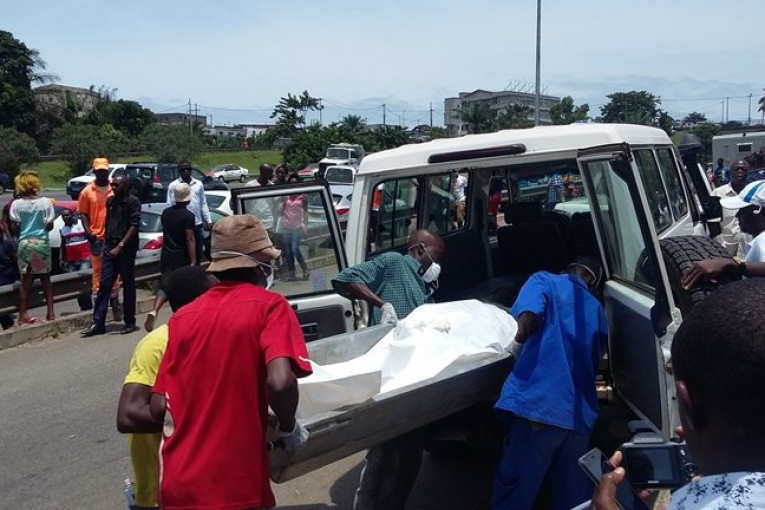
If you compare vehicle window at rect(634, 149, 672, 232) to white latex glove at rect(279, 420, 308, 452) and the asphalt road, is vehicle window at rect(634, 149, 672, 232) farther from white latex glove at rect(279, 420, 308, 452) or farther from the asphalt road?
white latex glove at rect(279, 420, 308, 452)

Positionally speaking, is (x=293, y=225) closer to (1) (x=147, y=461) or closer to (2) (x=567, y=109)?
(1) (x=147, y=461)

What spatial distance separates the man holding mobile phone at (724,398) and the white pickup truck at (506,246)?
1839 mm

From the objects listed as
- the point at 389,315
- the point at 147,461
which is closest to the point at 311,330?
the point at 389,315

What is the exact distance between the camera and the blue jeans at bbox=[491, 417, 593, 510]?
3.74 meters

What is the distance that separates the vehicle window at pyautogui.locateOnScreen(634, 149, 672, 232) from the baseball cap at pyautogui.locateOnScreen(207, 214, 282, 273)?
2906 mm

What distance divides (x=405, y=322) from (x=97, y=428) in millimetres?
3332

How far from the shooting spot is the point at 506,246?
6965mm

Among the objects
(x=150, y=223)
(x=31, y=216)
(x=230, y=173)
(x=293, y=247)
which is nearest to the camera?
(x=293, y=247)

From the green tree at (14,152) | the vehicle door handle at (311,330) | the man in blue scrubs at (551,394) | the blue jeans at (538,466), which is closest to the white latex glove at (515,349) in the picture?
the man in blue scrubs at (551,394)

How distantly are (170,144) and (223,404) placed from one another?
51.7 m

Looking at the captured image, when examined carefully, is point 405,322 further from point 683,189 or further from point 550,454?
point 683,189

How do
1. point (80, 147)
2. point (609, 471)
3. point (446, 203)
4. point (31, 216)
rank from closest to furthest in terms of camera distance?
point (609, 471) → point (446, 203) → point (31, 216) → point (80, 147)

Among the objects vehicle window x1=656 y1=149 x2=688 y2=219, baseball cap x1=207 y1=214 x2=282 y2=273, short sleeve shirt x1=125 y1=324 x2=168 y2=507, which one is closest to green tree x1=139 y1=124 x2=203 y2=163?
vehicle window x1=656 y1=149 x2=688 y2=219

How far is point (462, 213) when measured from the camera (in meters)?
7.34
